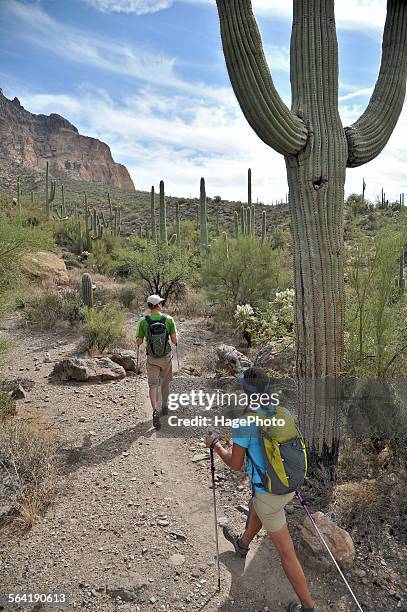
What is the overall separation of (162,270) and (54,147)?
98905 mm

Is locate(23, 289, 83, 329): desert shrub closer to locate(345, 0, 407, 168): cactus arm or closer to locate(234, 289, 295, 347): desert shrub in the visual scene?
locate(234, 289, 295, 347): desert shrub

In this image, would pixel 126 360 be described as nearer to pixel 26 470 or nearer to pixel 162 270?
pixel 26 470

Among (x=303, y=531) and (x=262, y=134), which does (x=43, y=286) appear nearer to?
(x=262, y=134)

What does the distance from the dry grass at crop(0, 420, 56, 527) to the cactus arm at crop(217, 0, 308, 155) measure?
3.66m

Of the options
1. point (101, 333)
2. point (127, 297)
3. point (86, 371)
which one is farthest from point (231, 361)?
point (127, 297)

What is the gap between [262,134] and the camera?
12.2ft

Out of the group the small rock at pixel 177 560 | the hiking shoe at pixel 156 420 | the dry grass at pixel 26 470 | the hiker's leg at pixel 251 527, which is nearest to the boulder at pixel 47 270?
the hiking shoe at pixel 156 420

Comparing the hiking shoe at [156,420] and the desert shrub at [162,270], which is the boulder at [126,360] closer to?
the hiking shoe at [156,420]

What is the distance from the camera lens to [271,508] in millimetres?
2531

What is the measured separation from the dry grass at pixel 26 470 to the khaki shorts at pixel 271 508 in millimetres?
2004

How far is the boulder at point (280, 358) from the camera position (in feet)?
20.7

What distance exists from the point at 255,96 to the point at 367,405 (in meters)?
3.23

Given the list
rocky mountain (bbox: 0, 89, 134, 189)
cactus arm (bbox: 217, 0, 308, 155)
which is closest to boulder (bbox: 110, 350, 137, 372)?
cactus arm (bbox: 217, 0, 308, 155)

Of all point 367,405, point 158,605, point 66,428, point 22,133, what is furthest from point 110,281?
point 22,133
